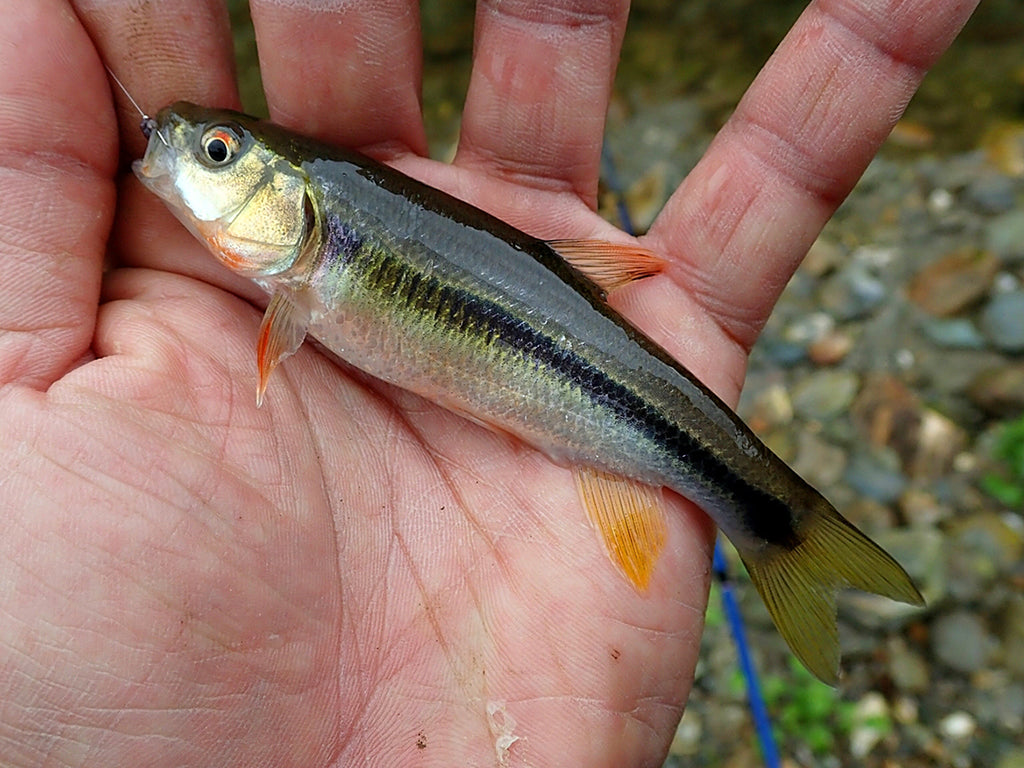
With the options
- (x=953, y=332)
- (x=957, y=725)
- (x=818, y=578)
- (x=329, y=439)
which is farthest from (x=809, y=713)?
(x=329, y=439)

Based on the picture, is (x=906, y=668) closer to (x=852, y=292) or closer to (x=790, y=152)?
(x=852, y=292)

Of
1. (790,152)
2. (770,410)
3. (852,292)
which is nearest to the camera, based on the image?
(790,152)

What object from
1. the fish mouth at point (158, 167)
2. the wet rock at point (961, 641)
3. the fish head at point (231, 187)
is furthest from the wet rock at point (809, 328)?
the fish mouth at point (158, 167)

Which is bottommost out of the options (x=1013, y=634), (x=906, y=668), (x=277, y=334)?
(x=906, y=668)

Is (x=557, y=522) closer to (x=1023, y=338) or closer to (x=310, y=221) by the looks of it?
(x=310, y=221)

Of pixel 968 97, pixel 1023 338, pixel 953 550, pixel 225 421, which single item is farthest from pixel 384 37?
pixel 968 97
